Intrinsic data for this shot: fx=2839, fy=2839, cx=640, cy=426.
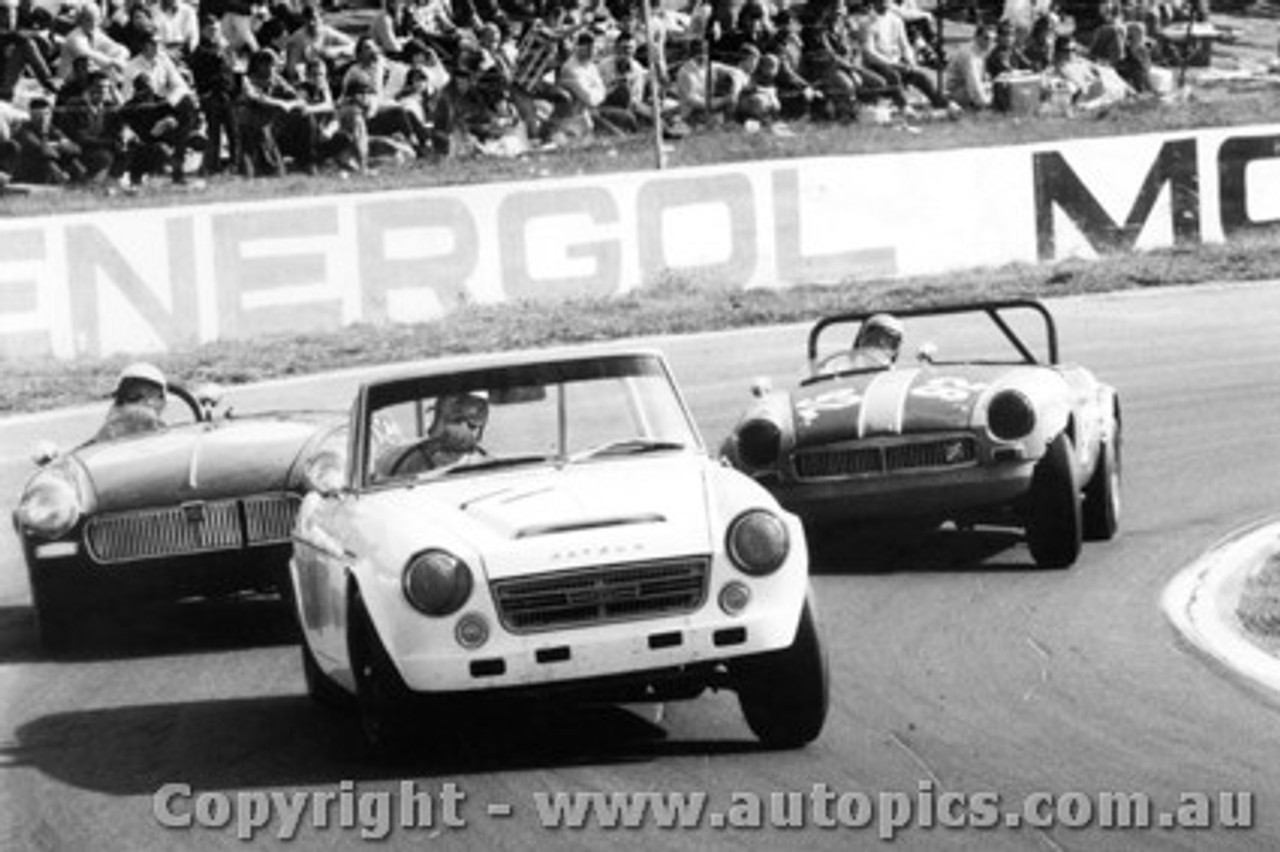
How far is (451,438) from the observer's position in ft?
28.6

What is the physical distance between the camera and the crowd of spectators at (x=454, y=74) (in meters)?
21.7

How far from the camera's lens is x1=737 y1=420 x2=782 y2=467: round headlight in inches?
448

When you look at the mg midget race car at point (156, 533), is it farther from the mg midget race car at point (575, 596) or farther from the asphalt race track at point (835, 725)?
the mg midget race car at point (575, 596)

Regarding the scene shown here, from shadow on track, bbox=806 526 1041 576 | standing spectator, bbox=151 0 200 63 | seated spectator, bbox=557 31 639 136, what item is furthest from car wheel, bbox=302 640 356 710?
seated spectator, bbox=557 31 639 136

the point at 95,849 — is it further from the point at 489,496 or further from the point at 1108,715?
the point at 1108,715

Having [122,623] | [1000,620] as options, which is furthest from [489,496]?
[122,623]

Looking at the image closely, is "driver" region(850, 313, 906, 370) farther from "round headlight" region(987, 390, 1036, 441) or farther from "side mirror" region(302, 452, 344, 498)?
"side mirror" region(302, 452, 344, 498)

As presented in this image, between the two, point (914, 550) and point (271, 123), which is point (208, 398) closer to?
point (914, 550)

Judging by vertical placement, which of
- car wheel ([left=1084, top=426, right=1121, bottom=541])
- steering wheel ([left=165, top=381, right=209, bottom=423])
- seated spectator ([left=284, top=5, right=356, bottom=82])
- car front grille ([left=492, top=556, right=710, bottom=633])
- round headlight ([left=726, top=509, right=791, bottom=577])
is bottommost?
car wheel ([left=1084, top=426, right=1121, bottom=541])

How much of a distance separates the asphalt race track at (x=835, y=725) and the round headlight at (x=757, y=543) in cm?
53

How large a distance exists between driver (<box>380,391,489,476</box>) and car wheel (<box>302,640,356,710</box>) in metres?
0.70

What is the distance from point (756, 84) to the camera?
24453mm

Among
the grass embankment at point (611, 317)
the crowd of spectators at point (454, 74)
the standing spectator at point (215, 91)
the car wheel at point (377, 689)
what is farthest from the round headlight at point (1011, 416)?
the standing spectator at point (215, 91)

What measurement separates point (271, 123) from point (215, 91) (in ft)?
1.93
